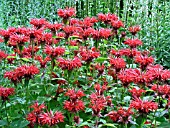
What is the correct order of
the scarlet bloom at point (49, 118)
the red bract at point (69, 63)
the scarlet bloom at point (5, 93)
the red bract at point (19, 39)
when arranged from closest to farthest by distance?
1. the scarlet bloom at point (49, 118)
2. the scarlet bloom at point (5, 93)
3. the red bract at point (69, 63)
4. the red bract at point (19, 39)

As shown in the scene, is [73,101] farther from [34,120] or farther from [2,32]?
[2,32]

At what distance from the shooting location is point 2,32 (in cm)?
259

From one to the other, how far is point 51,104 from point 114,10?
3.55 m

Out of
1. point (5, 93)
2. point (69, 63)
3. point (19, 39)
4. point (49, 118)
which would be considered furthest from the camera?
point (19, 39)

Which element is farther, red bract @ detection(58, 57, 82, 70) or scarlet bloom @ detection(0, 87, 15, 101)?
red bract @ detection(58, 57, 82, 70)

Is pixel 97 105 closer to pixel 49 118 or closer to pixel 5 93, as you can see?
pixel 49 118

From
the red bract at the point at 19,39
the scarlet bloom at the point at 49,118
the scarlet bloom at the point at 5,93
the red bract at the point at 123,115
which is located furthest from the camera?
the red bract at the point at 19,39

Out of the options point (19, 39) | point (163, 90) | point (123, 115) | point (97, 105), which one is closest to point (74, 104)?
point (97, 105)

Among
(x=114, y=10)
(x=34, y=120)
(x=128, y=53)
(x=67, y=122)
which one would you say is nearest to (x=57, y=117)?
(x=34, y=120)

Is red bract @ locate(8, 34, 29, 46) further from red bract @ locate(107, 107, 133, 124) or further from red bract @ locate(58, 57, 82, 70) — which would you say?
red bract @ locate(107, 107, 133, 124)

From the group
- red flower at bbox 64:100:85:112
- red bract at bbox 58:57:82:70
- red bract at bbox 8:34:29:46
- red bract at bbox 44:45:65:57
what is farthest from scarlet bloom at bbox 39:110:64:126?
red bract at bbox 8:34:29:46

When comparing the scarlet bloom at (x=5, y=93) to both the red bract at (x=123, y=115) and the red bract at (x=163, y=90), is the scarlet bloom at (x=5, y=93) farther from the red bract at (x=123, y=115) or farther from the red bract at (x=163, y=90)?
the red bract at (x=163, y=90)

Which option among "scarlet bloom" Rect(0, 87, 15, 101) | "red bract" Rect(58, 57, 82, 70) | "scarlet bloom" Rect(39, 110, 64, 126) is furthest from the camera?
"red bract" Rect(58, 57, 82, 70)

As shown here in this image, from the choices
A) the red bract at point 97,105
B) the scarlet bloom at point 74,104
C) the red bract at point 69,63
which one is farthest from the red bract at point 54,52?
the red bract at point 97,105
